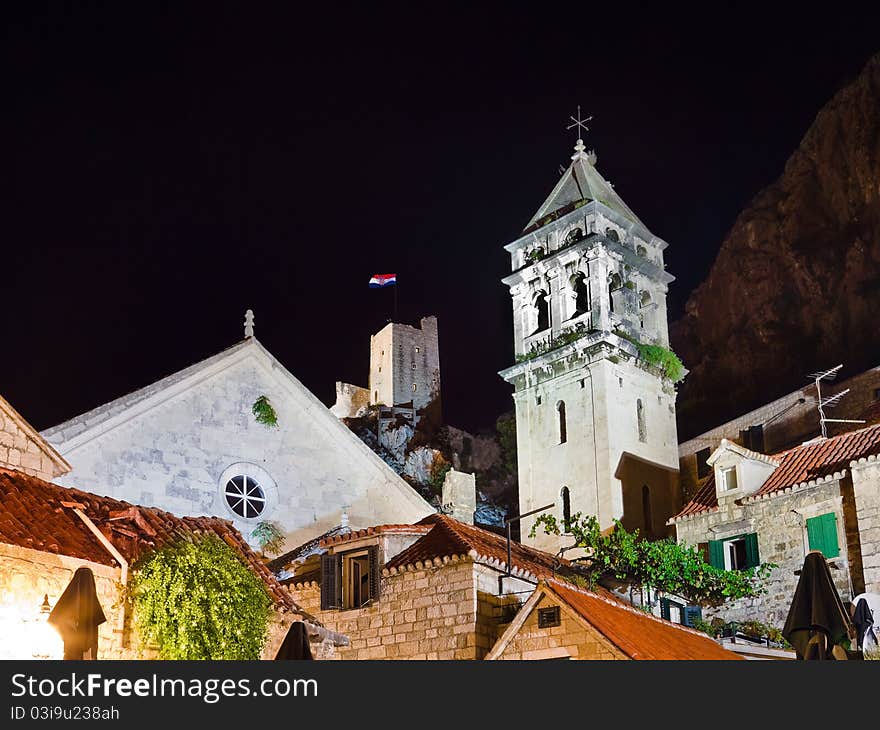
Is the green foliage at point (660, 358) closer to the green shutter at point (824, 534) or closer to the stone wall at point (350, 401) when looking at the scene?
the green shutter at point (824, 534)

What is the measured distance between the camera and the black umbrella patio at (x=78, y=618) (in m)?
13.5

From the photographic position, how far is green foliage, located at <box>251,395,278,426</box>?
2672cm

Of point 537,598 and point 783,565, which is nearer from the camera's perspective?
point 537,598

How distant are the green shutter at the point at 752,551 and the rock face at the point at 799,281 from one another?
2086cm

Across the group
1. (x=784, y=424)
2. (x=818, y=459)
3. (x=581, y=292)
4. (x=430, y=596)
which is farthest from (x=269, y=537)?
(x=784, y=424)

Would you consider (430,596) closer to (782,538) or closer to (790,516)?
(782,538)

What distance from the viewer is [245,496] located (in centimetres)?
2594

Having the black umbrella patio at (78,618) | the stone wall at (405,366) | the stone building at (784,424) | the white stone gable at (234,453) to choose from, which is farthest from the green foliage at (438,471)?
the black umbrella patio at (78,618)

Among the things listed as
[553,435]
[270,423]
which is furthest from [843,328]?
[270,423]

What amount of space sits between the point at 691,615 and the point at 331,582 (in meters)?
11.0
